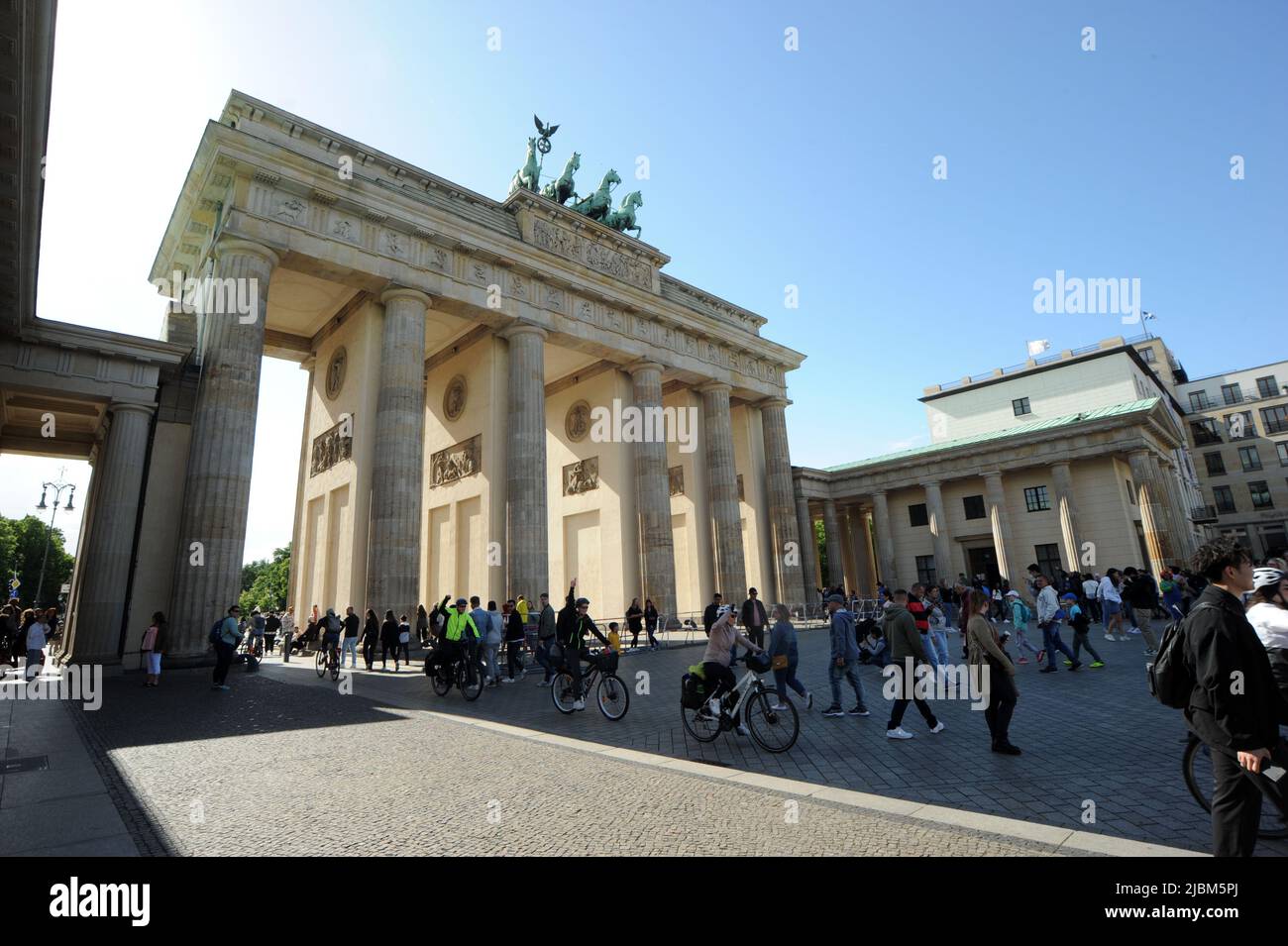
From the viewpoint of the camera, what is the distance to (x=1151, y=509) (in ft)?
105

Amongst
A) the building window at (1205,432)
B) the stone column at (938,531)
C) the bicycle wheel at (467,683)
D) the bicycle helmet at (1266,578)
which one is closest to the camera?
the bicycle helmet at (1266,578)

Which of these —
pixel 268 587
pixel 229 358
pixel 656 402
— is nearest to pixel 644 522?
pixel 656 402

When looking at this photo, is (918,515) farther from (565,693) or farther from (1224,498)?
(565,693)

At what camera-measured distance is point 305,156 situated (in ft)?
62.4

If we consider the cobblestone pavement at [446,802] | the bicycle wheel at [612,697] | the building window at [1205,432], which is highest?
the building window at [1205,432]

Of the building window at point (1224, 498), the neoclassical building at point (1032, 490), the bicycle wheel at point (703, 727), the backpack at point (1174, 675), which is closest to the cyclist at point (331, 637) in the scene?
the bicycle wheel at point (703, 727)

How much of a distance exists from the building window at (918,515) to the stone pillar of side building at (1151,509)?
10.6 metres

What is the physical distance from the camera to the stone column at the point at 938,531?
1411 inches

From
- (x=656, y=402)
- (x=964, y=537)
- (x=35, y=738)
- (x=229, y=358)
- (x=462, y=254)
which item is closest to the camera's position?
(x=35, y=738)

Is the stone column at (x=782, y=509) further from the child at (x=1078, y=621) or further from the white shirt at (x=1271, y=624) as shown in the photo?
the white shirt at (x=1271, y=624)

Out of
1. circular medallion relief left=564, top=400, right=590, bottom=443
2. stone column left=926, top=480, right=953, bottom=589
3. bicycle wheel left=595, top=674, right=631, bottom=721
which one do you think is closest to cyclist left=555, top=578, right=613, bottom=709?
bicycle wheel left=595, top=674, right=631, bottom=721

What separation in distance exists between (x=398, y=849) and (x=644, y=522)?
22649 millimetres

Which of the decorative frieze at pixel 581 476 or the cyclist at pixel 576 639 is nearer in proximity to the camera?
the cyclist at pixel 576 639
